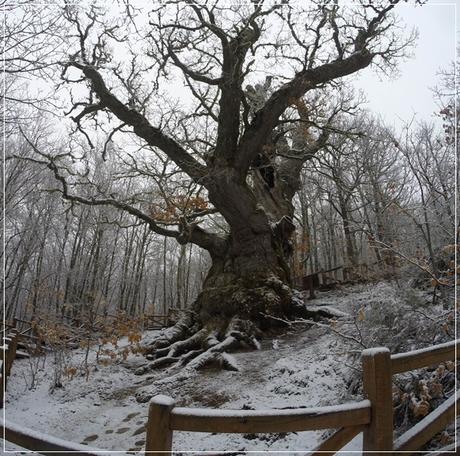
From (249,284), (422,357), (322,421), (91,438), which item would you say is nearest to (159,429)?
(322,421)

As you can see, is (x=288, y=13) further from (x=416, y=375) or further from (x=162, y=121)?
(x=416, y=375)

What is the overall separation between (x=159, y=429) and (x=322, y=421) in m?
0.93

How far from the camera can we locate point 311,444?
466 centimetres

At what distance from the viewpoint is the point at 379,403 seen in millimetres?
2250

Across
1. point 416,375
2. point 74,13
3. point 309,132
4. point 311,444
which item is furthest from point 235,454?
point 309,132

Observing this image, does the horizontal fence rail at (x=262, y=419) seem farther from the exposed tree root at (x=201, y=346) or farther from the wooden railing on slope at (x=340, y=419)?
the exposed tree root at (x=201, y=346)

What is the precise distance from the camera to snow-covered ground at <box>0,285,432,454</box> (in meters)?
5.16

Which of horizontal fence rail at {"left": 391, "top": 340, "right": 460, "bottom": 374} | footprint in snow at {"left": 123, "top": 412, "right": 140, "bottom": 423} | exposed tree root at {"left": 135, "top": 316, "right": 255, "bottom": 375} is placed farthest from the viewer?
exposed tree root at {"left": 135, "top": 316, "right": 255, "bottom": 375}

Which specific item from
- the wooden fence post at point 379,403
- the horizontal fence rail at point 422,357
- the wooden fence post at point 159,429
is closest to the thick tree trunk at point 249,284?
the horizontal fence rail at point 422,357

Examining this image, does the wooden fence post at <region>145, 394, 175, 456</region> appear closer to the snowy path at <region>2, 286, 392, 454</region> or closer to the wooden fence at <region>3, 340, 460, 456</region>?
the wooden fence at <region>3, 340, 460, 456</region>

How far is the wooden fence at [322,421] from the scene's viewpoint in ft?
6.12

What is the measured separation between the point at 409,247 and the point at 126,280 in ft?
80.6

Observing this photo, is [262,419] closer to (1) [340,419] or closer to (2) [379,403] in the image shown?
(1) [340,419]

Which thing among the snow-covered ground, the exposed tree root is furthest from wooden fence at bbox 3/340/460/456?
the exposed tree root
